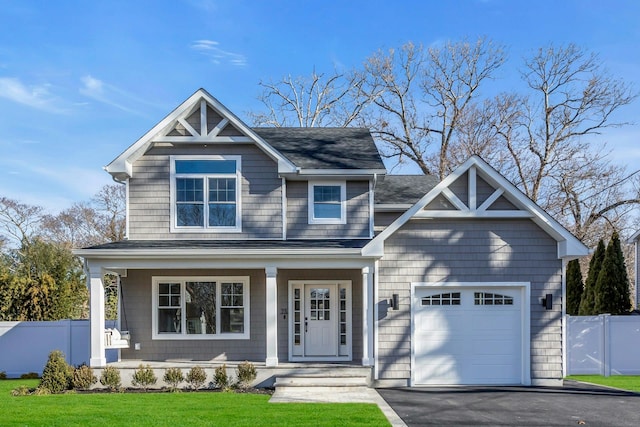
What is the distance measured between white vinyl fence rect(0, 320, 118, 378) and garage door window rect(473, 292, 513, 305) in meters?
9.47

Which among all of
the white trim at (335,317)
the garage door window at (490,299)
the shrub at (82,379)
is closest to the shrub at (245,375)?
the white trim at (335,317)

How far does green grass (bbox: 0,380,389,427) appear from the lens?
26.7ft

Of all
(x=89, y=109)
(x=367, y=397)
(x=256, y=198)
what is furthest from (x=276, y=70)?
(x=367, y=397)

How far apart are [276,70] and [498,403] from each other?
82.0 ft

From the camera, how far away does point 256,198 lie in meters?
13.6

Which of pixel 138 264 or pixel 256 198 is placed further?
pixel 256 198

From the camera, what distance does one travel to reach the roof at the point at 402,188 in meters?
15.2

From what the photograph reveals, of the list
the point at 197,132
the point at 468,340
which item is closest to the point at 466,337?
the point at 468,340

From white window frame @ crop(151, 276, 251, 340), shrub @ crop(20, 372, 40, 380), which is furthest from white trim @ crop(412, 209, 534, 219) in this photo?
shrub @ crop(20, 372, 40, 380)

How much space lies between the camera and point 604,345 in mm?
→ 14594

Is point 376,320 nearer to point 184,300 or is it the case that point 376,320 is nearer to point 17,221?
point 184,300

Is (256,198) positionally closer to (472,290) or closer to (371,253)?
(371,253)

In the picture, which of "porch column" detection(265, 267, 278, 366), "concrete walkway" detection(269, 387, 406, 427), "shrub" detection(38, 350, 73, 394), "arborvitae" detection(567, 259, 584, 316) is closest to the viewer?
"concrete walkway" detection(269, 387, 406, 427)

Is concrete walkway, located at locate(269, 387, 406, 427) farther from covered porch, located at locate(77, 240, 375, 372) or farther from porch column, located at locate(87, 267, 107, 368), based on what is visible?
porch column, located at locate(87, 267, 107, 368)
